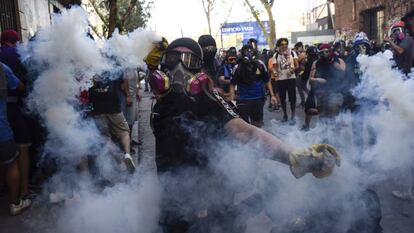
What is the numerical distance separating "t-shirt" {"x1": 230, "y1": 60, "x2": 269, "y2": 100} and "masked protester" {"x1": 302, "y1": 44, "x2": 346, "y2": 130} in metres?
0.78

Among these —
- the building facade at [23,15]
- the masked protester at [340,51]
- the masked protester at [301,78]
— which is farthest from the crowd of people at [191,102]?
the building facade at [23,15]

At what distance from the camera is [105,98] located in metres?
5.62

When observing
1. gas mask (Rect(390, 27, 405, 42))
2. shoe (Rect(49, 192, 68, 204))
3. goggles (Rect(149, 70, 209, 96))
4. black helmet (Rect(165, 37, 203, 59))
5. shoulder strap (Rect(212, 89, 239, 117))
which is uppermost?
gas mask (Rect(390, 27, 405, 42))

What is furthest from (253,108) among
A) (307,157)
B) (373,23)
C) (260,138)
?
(373,23)

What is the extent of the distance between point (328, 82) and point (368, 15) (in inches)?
703

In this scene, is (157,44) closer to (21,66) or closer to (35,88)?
(35,88)

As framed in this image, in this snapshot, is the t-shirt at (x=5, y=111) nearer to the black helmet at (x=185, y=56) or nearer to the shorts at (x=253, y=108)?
the black helmet at (x=185, y=56)

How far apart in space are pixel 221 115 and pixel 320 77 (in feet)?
14.9

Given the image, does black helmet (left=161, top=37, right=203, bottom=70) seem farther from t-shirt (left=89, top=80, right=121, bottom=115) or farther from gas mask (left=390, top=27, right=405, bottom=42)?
gas mask (left=390, top=27, right=405, bottom=42)

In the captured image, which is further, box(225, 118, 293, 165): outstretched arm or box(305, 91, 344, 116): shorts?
box(305, 91, 344, 116): shorts

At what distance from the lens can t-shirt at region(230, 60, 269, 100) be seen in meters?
6.68

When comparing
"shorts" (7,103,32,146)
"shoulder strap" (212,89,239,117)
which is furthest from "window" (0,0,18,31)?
"shoulder strap" (212,89,239,117)

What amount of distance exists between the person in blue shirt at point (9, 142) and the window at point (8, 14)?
434 cm

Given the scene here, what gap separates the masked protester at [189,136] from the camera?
2.58 metres
